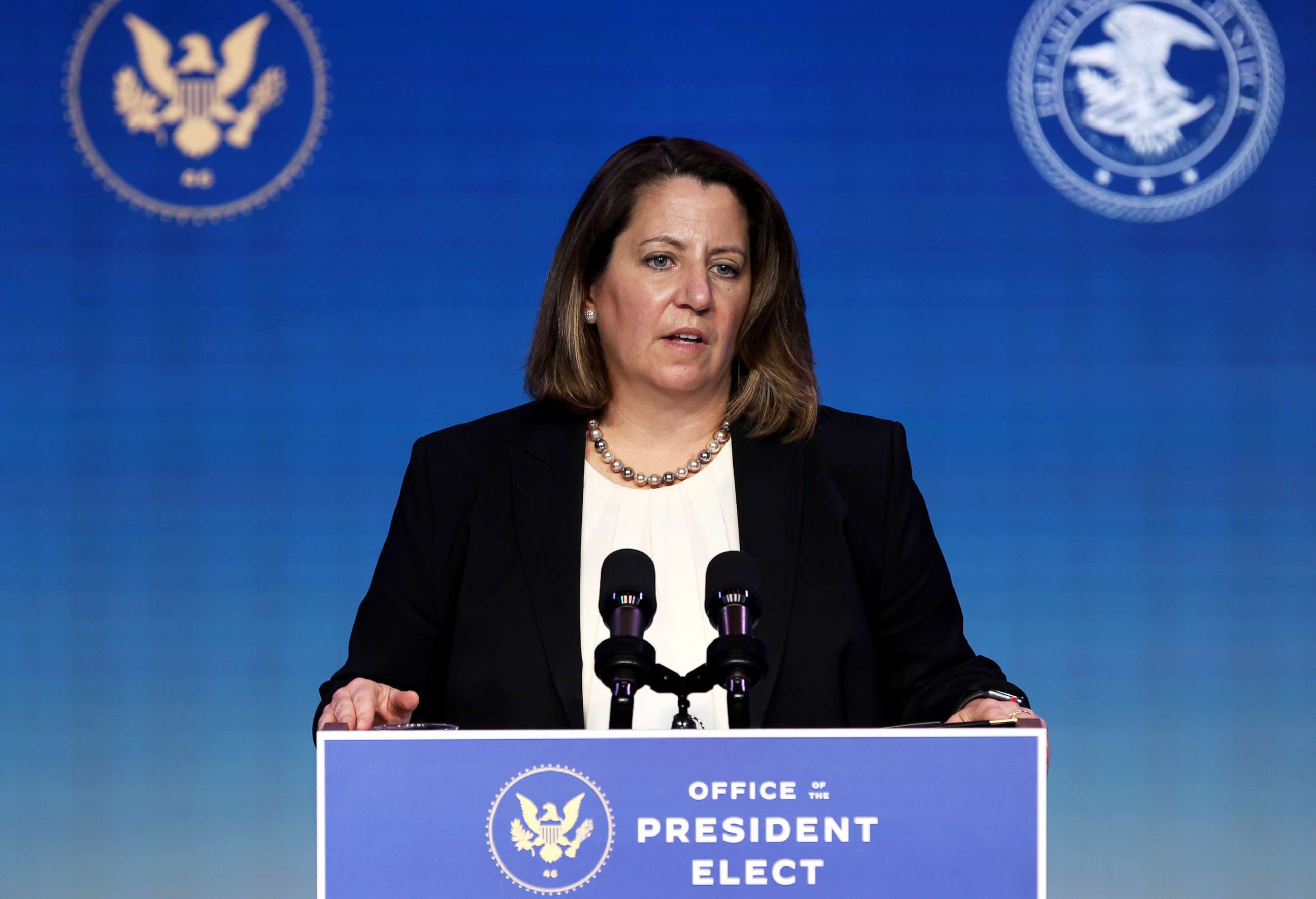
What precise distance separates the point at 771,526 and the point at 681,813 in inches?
32.6

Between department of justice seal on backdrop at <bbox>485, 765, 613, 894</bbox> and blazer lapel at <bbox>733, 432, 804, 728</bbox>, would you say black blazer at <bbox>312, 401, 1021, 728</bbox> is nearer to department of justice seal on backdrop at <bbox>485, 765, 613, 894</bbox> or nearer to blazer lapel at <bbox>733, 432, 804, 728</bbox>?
blazer lapel at <bbox>733, 432, 804, 728</bbox>

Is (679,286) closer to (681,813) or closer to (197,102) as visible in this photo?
(681,813)

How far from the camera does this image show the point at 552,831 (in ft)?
4.75

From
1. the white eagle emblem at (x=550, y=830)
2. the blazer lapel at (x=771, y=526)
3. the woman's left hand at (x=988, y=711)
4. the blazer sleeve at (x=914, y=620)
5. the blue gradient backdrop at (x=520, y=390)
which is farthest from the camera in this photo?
the blue gradient backdrop at (x=520, y=390)

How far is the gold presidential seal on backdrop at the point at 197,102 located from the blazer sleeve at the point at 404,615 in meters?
1.59

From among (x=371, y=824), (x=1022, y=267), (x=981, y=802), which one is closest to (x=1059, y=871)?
(x=1022, y=267)

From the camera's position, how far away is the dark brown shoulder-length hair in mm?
2371

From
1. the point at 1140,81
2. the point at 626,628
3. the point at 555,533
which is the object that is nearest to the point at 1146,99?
the point at 1140,81

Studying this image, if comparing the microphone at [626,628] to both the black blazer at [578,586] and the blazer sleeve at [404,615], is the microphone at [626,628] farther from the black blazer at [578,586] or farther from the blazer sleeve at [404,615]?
the blazer sleeve at [404,615]

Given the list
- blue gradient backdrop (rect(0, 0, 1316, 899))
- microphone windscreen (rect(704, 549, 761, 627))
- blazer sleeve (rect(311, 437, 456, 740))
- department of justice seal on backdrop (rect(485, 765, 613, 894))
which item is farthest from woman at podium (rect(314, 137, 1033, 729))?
blue gradient backdrop (rect(0, 0, 1316, 899))

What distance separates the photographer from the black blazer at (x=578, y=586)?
2.14m

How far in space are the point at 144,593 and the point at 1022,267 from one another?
7.42 ft

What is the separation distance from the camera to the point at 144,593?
3553 mm

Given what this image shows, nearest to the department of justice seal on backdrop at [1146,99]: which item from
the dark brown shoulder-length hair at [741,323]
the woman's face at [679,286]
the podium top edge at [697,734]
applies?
the dark brown shoulder-length hair at [741,323]
